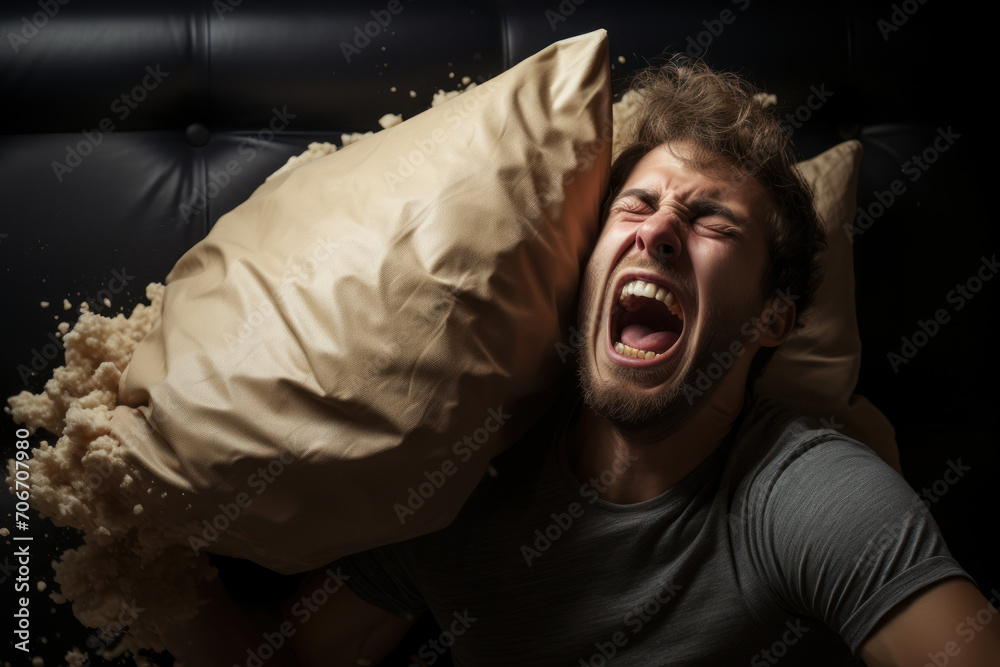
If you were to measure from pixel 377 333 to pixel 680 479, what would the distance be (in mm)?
380

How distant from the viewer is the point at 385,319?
0.65 metres

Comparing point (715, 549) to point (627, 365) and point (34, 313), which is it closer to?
point (627, 365)

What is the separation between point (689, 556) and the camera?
2.42 ft

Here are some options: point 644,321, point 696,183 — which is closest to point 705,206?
point 696,183

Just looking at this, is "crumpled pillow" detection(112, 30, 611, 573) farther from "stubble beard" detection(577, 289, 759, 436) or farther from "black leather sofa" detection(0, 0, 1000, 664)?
"black leather sofa" detection(0, 0, 1000, 664)

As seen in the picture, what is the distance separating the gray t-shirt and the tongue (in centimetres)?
10

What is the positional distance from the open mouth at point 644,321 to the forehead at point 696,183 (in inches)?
4.3

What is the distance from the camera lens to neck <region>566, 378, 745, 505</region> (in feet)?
2.55

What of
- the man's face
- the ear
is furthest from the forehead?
the ear

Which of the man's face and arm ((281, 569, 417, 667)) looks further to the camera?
arm ((281, 569, 417, 667))

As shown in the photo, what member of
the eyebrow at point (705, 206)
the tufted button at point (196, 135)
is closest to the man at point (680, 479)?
the eyebrow at point (705, 206)

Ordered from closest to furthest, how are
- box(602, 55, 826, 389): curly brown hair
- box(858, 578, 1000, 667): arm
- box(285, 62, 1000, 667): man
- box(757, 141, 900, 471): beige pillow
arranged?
box(858, 578, 1000, 667): arm < box(285, 62, 1000, 667): man < box(602, 55, 826, 389): curly brown hair < box(757, 141, 900, 471): beige pillow

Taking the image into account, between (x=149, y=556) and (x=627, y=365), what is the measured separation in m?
0.53

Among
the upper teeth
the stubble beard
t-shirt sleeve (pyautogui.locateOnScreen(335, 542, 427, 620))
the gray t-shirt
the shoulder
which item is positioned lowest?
t-shirt sleeve (pyautogui.locateOnScreen(335, 542, 427, 620))
